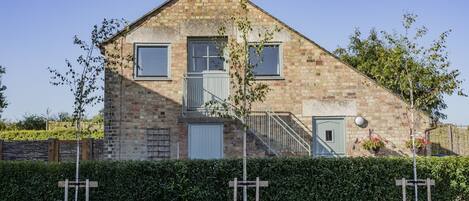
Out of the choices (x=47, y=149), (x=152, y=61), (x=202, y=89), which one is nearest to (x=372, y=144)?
(x=202, y=89)

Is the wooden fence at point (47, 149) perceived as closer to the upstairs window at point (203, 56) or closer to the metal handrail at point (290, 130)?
the upstairs window at point (203, 56)

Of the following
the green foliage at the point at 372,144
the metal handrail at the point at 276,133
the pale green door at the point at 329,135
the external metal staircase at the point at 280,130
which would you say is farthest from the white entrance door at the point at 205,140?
the green foliage at the point at 372,144

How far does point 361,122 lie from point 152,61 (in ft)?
22.8

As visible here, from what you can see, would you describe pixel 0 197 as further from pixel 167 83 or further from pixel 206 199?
pixel 167 83

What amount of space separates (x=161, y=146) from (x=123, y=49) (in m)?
3.34

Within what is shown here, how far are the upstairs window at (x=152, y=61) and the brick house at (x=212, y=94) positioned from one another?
1.3 inches

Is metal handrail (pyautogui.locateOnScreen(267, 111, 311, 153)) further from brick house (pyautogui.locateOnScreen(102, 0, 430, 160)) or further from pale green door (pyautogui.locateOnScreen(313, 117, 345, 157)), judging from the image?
pale green door (pyautogui.locateOnScreen(313, 117, 345, 157))

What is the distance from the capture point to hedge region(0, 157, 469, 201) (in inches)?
473

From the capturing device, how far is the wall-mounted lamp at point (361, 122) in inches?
694

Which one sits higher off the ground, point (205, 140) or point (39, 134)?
point (39, 134)

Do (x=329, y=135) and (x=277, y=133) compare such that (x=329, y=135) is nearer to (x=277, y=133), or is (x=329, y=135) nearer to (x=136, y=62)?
(x=277, y=133)

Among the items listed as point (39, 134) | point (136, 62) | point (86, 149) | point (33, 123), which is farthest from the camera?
point (33, 123)

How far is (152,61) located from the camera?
58.6 feet

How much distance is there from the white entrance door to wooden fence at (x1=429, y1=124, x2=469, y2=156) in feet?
30.2
